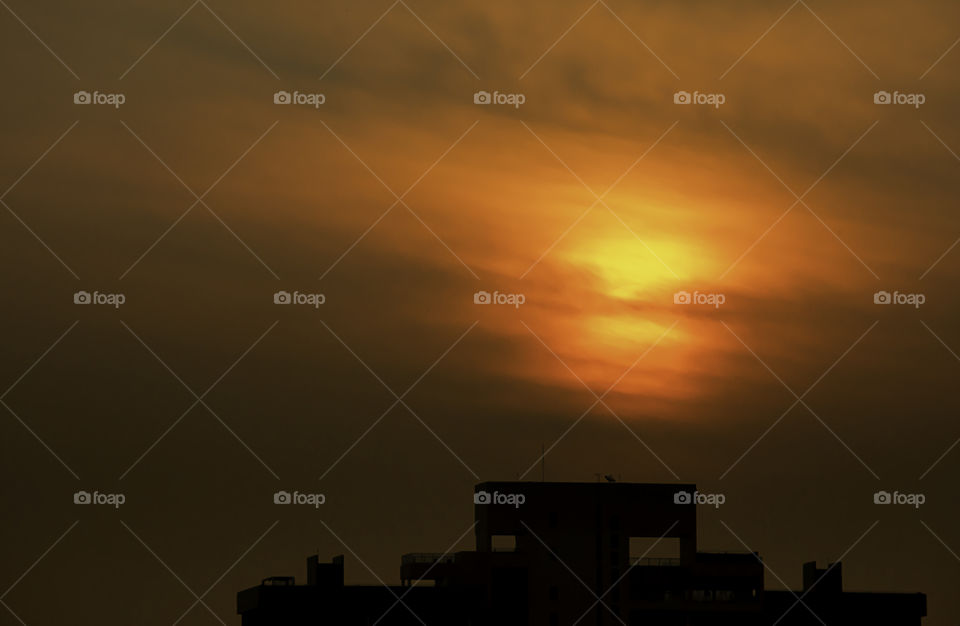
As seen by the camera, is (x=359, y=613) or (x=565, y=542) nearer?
(x=359, y=613)

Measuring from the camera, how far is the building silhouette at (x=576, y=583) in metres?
94.2

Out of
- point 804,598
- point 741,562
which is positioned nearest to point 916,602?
point 804,598

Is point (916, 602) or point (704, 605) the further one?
point (916, 602)

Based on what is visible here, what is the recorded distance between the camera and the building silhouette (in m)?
94.2

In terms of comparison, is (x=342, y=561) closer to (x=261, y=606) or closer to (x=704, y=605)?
(x=261, y=606)

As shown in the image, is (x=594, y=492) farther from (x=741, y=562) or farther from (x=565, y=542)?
(x=741, y=562)

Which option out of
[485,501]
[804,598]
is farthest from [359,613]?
[804,598]

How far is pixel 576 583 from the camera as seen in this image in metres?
104

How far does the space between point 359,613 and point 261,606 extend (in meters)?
5.21

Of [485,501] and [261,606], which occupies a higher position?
[485,501]

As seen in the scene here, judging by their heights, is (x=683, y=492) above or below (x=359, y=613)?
above

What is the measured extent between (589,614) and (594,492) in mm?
7065

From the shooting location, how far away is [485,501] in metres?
102

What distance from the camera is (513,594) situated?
324 feet
